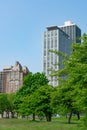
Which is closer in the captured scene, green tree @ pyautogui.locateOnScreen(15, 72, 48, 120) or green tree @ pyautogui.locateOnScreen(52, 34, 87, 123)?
green tree @ pyautogui.locateOnScreen(52, 34, 87, 123)

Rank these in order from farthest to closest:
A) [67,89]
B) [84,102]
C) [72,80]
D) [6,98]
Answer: [6,98] < [67,89] < [72,80] < [84,102]

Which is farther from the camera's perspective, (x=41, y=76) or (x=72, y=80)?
(x=41, y=76)

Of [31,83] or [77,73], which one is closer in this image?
[77,73]

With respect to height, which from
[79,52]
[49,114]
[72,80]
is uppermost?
[79,52]

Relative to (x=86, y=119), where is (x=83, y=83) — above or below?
above

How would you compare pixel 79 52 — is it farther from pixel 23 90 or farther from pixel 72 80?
pixel 23 90

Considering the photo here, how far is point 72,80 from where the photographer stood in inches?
701

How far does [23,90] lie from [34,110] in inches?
508

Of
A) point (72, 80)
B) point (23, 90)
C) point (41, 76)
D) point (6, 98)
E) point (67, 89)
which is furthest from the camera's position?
point (6, 98)

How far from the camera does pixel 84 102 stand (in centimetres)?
1645

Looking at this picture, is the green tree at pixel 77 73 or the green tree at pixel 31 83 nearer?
the green tree at pixel 77 73

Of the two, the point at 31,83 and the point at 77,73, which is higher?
the point at 31,83

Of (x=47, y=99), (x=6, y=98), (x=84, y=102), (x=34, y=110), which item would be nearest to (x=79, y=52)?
(x=84, y=102)

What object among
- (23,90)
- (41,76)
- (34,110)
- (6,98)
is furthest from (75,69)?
(6,98)
